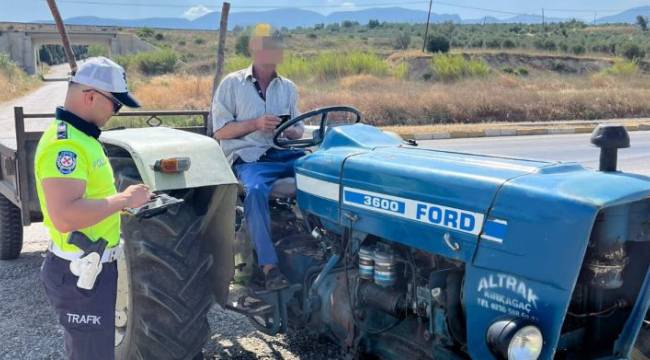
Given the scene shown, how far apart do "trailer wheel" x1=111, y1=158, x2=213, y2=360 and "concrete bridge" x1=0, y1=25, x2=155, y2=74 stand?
67411mm

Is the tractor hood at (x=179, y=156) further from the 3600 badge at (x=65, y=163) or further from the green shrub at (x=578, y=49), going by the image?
the green shrub at (x=578, y=49)

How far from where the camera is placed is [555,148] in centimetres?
1503

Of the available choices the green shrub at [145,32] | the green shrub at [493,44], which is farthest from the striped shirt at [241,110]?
the green shrub at [145,32]

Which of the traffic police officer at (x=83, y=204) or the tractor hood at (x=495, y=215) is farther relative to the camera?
the traffic police officer at (x=83, y=204)

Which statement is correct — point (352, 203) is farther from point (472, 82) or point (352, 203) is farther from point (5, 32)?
point (5, 32)

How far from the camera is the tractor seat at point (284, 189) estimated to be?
3.91 m

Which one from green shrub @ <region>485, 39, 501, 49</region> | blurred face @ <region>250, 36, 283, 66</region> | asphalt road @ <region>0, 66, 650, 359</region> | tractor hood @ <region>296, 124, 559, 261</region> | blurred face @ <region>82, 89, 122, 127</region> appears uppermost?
green shrub @ <region>485, 39, 501, 49</region>

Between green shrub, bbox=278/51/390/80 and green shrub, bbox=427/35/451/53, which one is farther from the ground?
green shrub, bbox=427/35/451/53

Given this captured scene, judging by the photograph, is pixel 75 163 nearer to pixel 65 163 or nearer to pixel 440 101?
pixel 65 163

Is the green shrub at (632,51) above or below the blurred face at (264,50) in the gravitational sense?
above

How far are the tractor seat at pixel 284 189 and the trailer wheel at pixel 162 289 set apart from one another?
587mm

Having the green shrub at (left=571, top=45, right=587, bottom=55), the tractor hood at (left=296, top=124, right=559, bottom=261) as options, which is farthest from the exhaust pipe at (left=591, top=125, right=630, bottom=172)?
the green shrub at (left=571, top=45, right=587, bottom=55)

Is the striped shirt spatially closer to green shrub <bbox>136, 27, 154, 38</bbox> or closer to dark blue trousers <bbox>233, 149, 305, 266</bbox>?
dark blue trousers <bbox>233, 149, 305, 266</bbox>

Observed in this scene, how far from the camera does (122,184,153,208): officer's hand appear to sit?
104 inches
